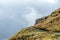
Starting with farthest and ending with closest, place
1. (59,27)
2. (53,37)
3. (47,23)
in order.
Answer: (47,23)
(59,27)
(53,37)

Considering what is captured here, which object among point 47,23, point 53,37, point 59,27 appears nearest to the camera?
point 53,37

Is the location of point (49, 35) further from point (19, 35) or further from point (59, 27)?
point (19, 35)

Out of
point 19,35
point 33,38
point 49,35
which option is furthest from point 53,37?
point 19,35

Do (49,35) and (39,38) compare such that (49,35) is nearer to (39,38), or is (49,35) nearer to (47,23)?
(39,38)

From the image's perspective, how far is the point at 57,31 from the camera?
2047 inches

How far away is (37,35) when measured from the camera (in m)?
51.9

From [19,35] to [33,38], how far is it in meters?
5.74

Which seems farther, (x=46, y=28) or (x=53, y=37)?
(x=46, y=28)

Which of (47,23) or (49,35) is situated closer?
(49,35)

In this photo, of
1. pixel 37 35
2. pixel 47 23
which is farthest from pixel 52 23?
pixel 37 35

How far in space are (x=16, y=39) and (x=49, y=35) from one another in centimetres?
942

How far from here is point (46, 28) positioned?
54281mm

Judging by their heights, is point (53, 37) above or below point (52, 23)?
below

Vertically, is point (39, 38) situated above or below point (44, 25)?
below
